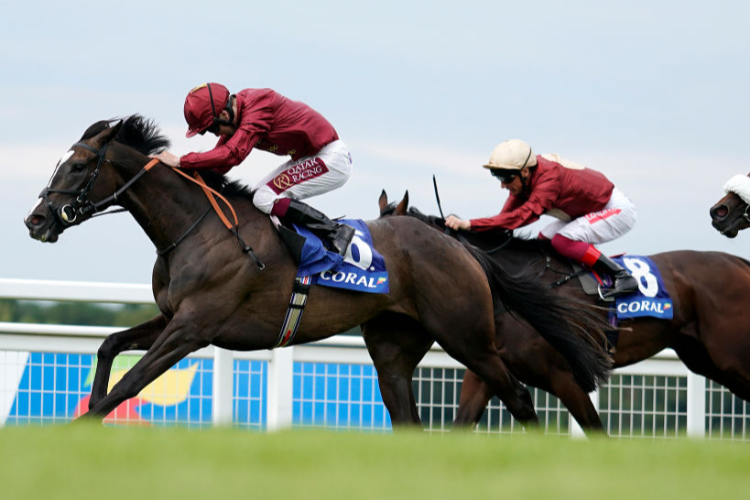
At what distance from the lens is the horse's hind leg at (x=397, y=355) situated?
5.75 m

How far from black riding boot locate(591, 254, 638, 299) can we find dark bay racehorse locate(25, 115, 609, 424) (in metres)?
0.51

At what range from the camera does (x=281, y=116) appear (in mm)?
5527

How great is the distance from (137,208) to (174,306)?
53 cm

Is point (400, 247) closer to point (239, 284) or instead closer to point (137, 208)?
point (239, 284)

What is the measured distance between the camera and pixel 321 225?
543 centimetres

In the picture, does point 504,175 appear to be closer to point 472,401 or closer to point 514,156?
point 514,156

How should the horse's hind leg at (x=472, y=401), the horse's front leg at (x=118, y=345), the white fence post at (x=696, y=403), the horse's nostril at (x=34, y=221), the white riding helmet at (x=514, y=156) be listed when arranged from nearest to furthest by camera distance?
the horse's nostril at (x=34, y=221)
the horse's front leg at (x=118, y=345)
the white riding helmet at (x=514, y=156)
the horse's hind leg at (x=472, y=401)
the white fence post at (x=696, y=403)

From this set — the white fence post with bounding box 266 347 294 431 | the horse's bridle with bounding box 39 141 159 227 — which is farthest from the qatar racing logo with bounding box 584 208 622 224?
the horse's bridle with bounding box 39 141 159 227

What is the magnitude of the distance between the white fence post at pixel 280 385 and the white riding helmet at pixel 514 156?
1.77 metres

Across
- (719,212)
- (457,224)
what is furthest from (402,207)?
(719,212)

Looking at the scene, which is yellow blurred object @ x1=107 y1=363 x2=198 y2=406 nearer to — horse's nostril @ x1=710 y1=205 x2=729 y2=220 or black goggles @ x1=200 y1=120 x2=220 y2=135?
black goggles @ x1=200 y1=120 x2=220 y2=135

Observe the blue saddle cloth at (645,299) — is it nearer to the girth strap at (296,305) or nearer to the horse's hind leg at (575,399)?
the horse's hind leg at (575,399)

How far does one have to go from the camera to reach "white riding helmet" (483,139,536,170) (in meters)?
6.21

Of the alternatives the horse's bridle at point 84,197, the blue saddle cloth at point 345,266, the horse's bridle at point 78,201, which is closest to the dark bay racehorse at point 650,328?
the blue saddle cloth at point 345,266
